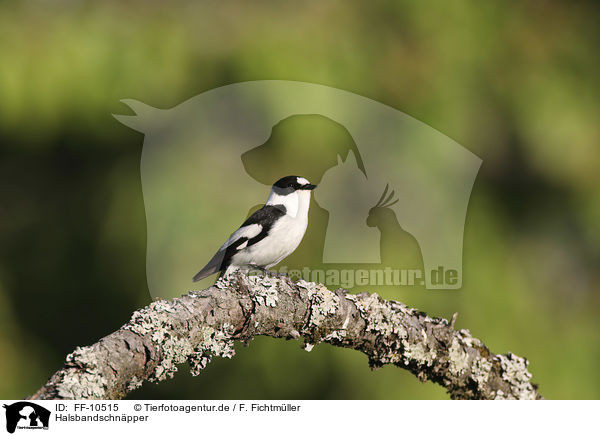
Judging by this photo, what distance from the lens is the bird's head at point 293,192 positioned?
240 centimetres

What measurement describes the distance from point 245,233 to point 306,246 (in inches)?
12.9

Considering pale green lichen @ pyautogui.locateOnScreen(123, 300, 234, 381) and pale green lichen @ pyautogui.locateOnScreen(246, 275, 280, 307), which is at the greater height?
pale green lichen @ pyautogui.locateOnScreen(246, 275, 280, 307)

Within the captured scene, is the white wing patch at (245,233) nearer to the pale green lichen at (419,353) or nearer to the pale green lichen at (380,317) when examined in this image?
the pale green lichen at (380,317)

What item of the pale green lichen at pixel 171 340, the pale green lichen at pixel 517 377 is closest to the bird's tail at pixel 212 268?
the pale green lichen at pixel 171 340

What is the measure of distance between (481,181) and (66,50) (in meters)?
1.92

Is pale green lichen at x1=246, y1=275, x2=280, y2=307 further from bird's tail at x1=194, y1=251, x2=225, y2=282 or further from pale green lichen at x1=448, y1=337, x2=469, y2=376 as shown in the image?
bird's tail at x1=194, y1=251, x2=225, y2=282

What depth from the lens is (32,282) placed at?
9.48 feet

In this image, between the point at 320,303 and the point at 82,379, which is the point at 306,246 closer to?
the point at 320,303

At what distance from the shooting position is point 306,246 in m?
2.53

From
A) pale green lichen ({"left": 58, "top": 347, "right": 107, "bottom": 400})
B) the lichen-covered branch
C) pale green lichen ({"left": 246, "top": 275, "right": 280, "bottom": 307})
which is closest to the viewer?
pale green lichen ({"left": 58, "top": 347, "right": 107, "bottom": 400})

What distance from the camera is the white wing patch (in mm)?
2288

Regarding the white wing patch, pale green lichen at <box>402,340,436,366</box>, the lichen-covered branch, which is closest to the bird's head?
the white wing patch

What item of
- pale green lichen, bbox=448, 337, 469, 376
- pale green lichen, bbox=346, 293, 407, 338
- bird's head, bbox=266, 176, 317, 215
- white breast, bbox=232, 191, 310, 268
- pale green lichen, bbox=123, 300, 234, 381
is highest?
bird's head, bbox=266, 176, 317, 215
